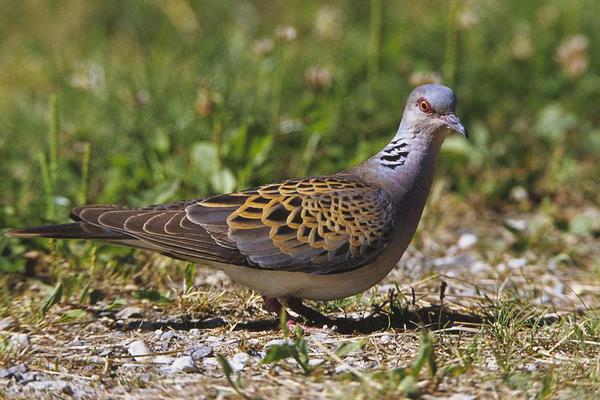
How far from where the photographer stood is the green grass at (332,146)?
4.26m

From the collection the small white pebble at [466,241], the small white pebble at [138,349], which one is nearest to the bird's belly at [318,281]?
the small white pebble at [138,349]

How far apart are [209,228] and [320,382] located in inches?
40.2

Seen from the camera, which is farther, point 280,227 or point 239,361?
point 280,227

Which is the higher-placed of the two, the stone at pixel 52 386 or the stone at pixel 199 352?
the stone at pixel 199 352

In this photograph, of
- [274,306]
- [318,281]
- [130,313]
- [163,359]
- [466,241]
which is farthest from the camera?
[466,241]

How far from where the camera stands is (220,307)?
4758 millimetres

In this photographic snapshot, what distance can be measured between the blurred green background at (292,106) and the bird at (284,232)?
106 cm

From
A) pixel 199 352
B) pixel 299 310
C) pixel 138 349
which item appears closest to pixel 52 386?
pixel 138 349

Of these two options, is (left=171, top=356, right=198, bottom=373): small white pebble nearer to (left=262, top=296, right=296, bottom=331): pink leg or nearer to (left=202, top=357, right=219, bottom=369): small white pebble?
(left=202, top=357, right=219, bottom=369): small white pebble

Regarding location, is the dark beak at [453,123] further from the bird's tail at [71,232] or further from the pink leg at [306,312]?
the bird's tail at [71,232]

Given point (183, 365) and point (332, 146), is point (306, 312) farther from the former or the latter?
point (332, 146)

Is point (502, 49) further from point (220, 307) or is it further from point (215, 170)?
point (220, 307)

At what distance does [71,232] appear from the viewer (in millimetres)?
4383

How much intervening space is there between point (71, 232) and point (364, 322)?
1372 mm
